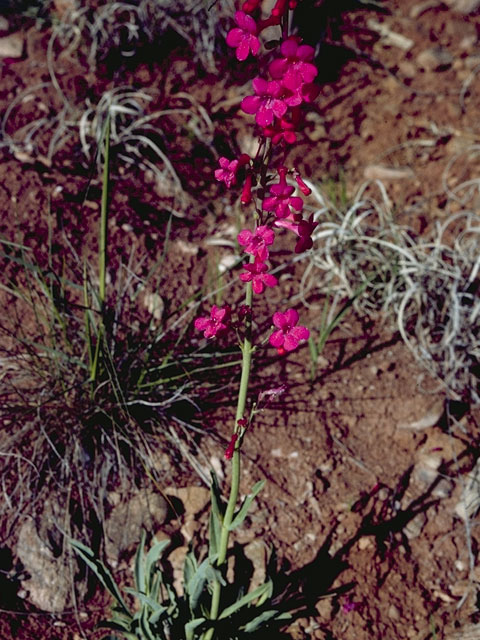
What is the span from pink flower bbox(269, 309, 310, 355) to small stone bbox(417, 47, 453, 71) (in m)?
3.26

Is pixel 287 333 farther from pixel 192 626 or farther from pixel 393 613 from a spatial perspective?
pixel 393 613

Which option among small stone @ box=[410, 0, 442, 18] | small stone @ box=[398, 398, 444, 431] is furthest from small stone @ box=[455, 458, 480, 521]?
small stone @ box=[410, 0, 442, 18]

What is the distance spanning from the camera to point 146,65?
4121 millimetres

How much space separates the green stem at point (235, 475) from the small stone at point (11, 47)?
3097mm

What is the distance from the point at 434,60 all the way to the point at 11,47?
2.64m

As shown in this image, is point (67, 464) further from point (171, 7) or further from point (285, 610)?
point (171, 7)

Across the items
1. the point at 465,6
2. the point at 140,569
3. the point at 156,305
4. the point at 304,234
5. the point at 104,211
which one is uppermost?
the point at 465,6

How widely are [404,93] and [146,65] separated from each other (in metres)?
1.60

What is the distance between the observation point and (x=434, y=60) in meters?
4.36

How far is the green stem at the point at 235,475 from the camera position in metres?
1.69

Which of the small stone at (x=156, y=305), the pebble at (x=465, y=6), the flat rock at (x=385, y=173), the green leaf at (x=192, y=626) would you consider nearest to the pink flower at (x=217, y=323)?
the green leaf at (x=192, y=626)

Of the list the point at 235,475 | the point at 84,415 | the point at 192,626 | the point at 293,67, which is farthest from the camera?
the point at 84,415

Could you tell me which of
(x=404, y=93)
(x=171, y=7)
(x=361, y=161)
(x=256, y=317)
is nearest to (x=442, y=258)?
(x=361, y=161)

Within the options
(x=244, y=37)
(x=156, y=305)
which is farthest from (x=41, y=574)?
(x=244, y=37)
